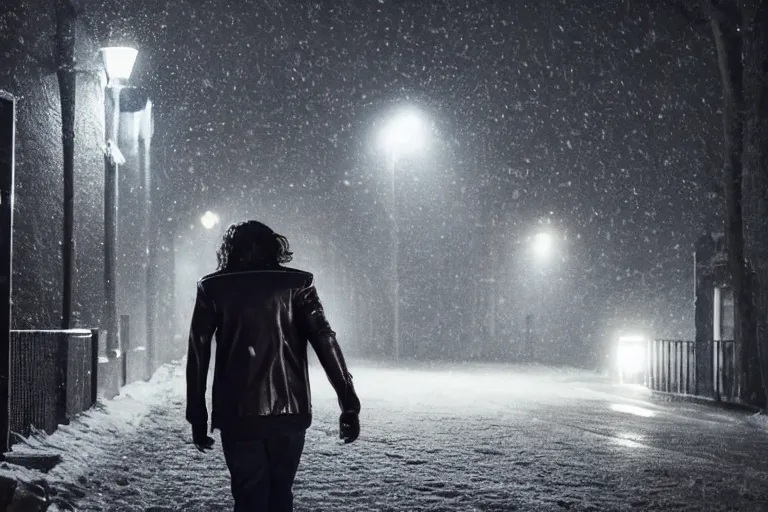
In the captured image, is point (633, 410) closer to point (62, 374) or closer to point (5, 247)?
point (62, 374)

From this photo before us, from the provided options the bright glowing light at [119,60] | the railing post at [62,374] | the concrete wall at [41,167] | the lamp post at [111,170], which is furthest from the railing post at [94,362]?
the bright glowing light at [119,60]

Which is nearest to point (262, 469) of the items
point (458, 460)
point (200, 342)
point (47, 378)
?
point (200, 342)

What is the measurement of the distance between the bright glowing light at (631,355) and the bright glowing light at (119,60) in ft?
46.1

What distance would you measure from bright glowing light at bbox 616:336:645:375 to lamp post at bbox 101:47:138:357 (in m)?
12.7

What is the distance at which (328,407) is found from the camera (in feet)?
51.1

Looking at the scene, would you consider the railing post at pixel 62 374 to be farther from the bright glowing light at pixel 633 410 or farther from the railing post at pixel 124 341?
the bright glowing light at pixel 633 410

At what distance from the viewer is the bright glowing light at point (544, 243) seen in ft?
124

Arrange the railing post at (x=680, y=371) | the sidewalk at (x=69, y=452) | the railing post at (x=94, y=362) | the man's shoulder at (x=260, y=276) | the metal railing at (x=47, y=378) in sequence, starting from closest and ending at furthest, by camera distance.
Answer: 1. the man's shoulder at (x=260, y=276)
2. the sidewalk at (x=69, y=452)
3. the metal railing at (x=47, y=378)
4. the railing post at (x=94, y=362)
5. the railing post at (x=680, y=371)

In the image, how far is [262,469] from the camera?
170 inches

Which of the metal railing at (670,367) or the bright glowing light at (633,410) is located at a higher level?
the metal railing at (670,367)

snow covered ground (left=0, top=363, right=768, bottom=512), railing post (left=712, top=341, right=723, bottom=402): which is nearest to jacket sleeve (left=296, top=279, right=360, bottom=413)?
snow covered ground (left=0, top=363, right=768, bottom=512)

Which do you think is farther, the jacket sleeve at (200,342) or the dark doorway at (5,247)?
the dark doorway at (5,247)

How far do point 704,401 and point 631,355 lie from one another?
528 centimetres

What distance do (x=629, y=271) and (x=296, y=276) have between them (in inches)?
1322
